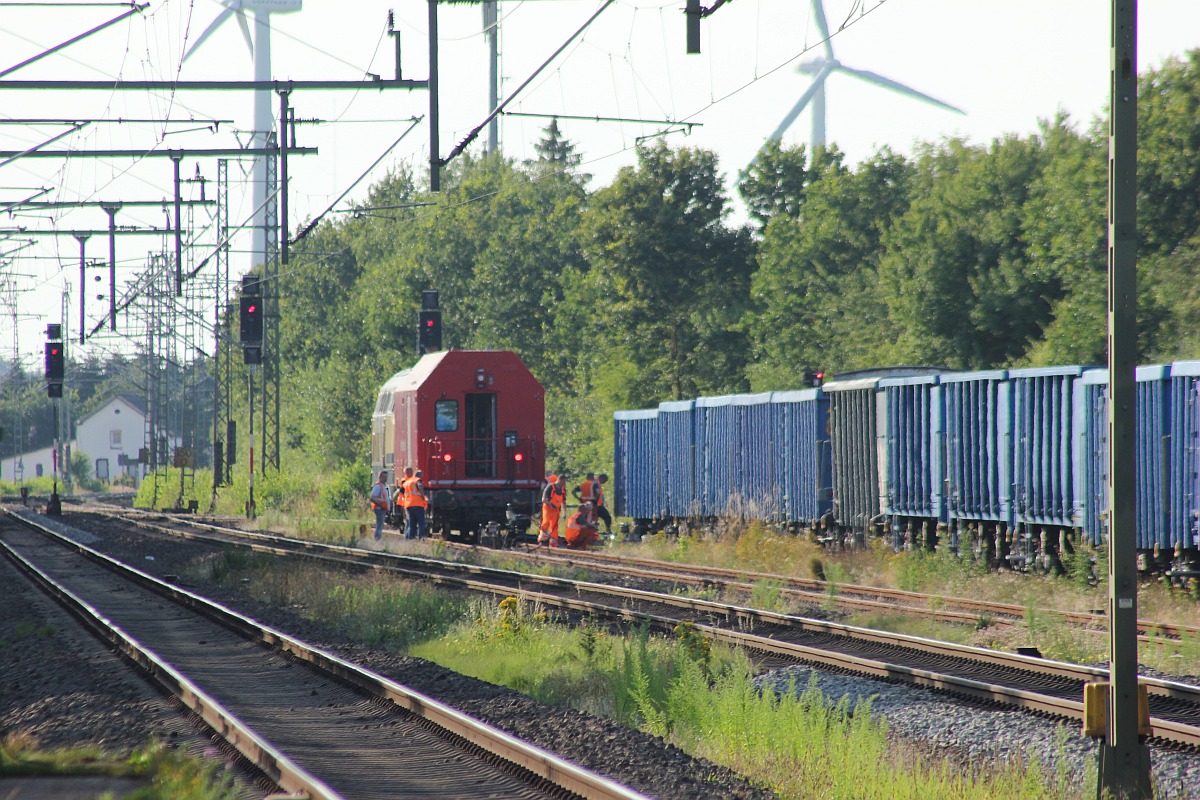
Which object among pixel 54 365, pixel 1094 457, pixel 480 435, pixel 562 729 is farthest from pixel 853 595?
pixel 54 365

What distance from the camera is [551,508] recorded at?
30016 millimetres

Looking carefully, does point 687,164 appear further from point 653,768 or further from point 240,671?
point 653,768

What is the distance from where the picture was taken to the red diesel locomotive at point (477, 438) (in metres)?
29.7

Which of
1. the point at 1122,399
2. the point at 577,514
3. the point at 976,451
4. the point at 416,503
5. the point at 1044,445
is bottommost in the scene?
the point at 577,514

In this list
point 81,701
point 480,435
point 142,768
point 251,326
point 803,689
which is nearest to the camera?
point 142,768

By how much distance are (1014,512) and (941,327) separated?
21.4m

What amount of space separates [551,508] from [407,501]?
3.02 metres

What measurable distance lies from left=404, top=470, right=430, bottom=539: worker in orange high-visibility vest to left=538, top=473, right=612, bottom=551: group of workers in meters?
2.53

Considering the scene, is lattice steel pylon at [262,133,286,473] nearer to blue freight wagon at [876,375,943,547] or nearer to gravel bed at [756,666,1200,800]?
blue freight wagon at [876,375,943,547]

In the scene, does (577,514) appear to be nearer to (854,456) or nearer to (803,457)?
(803,457)

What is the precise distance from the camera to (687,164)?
4875 cm

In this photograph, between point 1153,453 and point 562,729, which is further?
point 1153,453

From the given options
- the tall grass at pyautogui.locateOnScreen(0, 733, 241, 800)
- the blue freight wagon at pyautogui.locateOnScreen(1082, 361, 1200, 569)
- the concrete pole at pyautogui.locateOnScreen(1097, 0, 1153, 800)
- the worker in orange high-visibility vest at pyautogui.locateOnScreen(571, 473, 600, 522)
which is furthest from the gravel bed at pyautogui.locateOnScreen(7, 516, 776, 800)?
the worker in orange high-visibility vest at pyautogui.locateOnScreen(571, 473, 600, 522)

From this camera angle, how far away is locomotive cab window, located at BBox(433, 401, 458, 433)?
29703 millimetres
